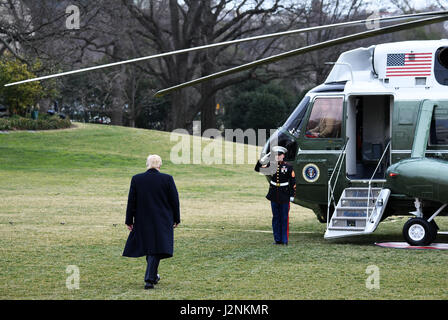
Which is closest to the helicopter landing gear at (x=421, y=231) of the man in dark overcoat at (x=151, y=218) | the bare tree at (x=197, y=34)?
the man in dark overcoat at (x=151, y=218)

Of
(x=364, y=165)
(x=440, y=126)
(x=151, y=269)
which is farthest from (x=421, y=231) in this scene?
(x=151, y=269)

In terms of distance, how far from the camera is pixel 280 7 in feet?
136

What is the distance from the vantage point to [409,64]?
13.0 meters

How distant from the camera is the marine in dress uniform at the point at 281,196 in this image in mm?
12570

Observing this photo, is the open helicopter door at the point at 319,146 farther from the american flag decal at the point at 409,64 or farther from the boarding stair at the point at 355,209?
the american flag decal at the point at 409,64

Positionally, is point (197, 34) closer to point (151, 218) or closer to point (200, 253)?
point (200, 253)

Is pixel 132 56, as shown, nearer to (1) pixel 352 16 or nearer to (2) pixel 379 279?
(1) pixel 352 16

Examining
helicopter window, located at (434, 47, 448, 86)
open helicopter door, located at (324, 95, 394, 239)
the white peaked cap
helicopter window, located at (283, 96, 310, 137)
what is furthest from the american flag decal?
the white peaked cap

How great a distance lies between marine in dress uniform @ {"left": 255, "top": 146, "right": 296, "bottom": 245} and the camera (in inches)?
495

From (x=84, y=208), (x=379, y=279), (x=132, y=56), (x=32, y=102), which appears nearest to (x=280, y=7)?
(x=132, y=56)

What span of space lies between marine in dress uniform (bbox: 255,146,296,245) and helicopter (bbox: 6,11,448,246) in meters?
0.59

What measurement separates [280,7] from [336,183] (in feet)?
97.2

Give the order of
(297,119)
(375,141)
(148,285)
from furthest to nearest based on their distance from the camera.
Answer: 1. (375,141)
2. (297,119)
3. (148,285)

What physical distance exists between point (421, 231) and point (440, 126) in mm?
1900
